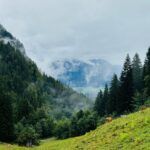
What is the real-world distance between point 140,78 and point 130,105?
14.6 m

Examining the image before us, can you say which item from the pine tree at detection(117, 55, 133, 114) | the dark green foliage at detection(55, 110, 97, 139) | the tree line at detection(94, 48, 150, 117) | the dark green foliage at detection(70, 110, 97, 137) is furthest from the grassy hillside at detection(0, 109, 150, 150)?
the pine tree at detection(117, 55, 133, 114)

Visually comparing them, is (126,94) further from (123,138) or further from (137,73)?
(123,138)

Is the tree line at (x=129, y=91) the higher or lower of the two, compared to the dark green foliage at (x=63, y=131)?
higher

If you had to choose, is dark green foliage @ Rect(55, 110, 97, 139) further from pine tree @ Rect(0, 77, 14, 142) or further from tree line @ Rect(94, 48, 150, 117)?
pine tree @ Rect(0, 77, 14, 142)

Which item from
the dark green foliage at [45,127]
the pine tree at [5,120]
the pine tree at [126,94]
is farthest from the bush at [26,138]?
the dark green foliage at [45,127]

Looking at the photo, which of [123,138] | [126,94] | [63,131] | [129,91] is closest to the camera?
[123,138]

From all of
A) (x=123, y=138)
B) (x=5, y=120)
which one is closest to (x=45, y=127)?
(x=5, y=120)

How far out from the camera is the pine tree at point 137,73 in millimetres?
126431

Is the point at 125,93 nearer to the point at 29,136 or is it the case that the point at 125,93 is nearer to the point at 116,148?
the point at 29,136

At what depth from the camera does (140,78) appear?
422 feet

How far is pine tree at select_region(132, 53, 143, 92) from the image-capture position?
126 m

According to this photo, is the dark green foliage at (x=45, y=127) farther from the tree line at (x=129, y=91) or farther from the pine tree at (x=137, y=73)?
the pine tree at (x=137, y=73)

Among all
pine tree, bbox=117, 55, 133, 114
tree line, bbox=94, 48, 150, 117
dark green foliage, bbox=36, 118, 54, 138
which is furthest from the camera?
dark green foliage, bbox=36, 118, 54, 138

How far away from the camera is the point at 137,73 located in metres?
133
